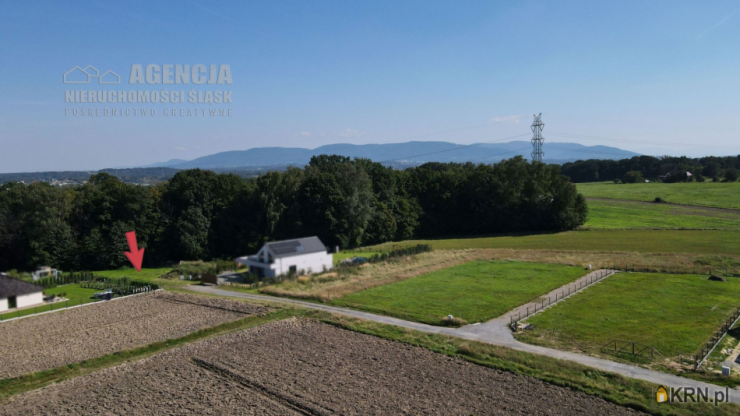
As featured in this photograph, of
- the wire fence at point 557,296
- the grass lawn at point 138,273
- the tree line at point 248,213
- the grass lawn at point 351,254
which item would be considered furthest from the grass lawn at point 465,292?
the grass lawn at point 138,273

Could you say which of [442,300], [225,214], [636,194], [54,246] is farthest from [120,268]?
[636,194]

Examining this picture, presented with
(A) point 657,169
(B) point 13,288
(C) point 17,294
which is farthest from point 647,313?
(A) point 657,169

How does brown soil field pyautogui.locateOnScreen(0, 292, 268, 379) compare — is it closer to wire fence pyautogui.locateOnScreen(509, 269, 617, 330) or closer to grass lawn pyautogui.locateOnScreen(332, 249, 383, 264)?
wire fence pyautogui.locateOnScreen(509, 269, 617, 330)

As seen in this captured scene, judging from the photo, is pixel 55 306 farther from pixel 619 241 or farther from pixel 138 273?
pixel 619 241

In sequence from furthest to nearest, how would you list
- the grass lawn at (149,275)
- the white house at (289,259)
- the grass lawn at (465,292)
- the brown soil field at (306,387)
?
the white house at (289,259)
the grass lawn at (149,275)
the grass lawn at (465,292)
the brown soil field at (306,387)

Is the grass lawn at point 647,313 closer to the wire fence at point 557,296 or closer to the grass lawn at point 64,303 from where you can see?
the wire fence at point 557,296
